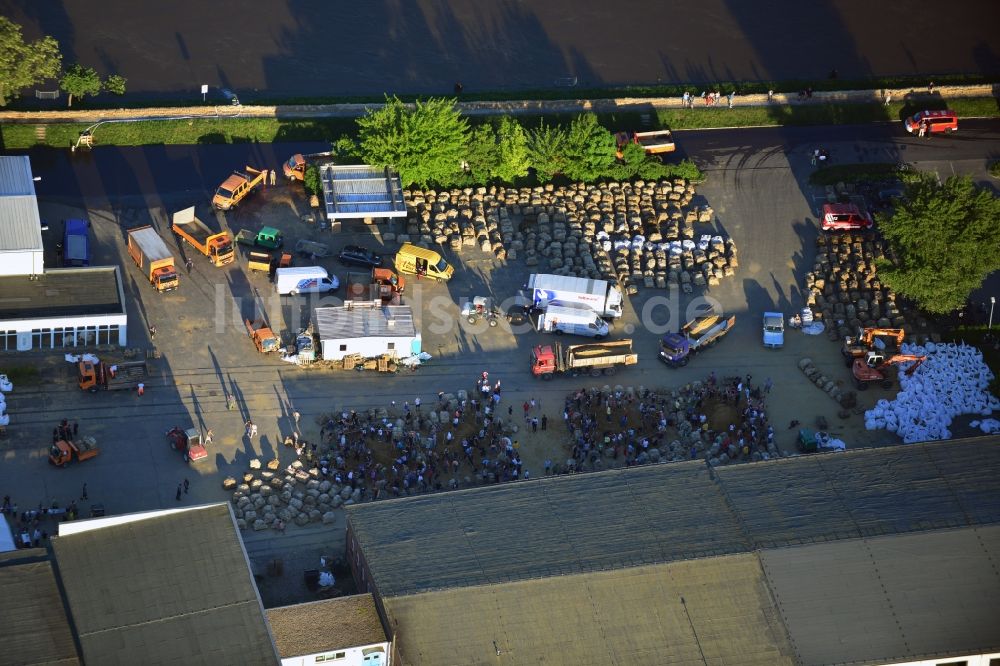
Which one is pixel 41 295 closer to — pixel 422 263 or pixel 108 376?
pixel 108 376

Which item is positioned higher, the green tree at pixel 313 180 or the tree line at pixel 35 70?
A: the tree line at pixel 35 70

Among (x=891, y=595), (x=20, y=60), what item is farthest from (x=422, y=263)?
(x=891, y=595)

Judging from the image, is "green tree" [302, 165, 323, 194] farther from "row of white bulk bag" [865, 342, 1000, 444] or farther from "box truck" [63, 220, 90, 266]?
"row of white bulk bag" [865, 342, 1000, 444]

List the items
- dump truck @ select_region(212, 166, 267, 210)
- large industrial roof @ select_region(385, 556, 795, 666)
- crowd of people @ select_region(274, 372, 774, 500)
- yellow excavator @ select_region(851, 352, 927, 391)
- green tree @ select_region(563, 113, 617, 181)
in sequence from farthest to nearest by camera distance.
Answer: green tree @ select_region(563, 113, 617, 181) → dump truck @ select_region(212, 166, 267, 210) → yellow excavator @ select_region(851, 352, 927, 391) → crowd of people @ select_region(274, 372, 774, 500) → large industrial roof @ select_region(385, 556, 795, 666)

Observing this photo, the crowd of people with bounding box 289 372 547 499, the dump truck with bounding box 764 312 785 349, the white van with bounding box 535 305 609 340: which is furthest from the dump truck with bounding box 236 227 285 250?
the dump truck with bounding box 764 312 785 349

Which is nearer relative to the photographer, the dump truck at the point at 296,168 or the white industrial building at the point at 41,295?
the white industrial building at the point at 41,295

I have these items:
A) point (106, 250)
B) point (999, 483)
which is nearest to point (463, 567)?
point (999, 483)

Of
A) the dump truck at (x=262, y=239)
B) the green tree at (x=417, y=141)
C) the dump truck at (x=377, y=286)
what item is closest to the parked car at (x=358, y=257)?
the dump truck at (x=377, y=286)

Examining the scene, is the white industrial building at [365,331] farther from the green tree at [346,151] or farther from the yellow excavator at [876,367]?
the yellow excavator at [876,367]
